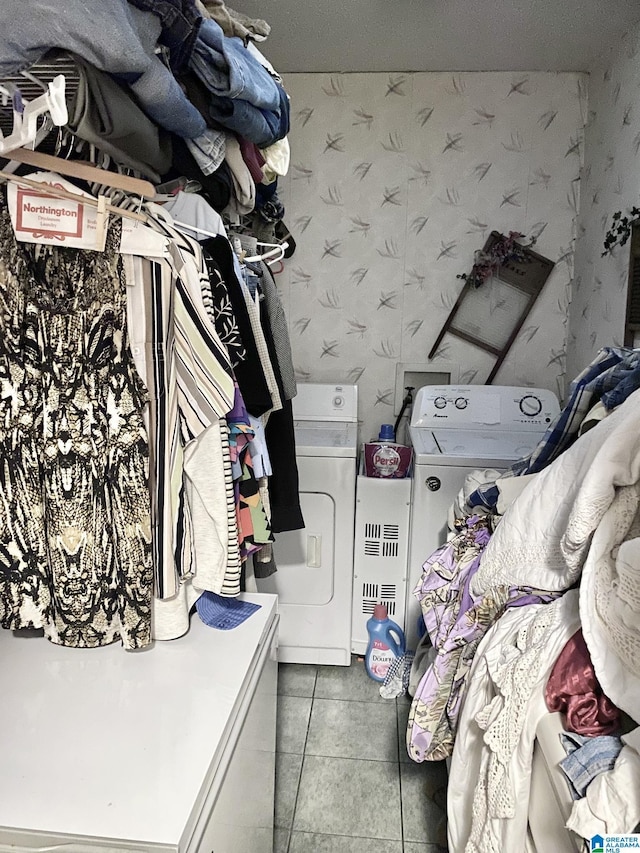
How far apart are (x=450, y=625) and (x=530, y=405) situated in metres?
1.47

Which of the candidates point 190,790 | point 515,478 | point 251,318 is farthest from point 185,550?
point 515,478

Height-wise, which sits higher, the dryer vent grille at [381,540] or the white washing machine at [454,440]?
the white washing machine at [454,440]

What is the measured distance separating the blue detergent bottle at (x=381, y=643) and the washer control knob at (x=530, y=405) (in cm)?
107

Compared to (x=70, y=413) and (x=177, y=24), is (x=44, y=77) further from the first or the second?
(x=70, y=413)

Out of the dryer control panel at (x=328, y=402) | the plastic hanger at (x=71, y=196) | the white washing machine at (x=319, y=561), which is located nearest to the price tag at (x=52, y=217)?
the plastic hanger at (x=71, y=196)

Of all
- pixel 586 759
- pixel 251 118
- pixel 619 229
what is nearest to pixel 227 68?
pixel 251 118

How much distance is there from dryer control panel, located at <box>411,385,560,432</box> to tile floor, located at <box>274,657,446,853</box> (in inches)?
45.4

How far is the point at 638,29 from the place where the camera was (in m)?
2.15

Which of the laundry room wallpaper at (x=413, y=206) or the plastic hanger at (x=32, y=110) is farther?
the laundry room wallpaper at (x=413, y=206)

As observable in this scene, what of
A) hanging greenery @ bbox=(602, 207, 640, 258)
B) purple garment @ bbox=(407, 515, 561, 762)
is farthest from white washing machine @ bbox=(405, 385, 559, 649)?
hanging greenery @ bbox=(602, 207, 640, 258)

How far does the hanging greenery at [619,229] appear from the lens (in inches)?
82.4

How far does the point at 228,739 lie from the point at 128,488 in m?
0.50

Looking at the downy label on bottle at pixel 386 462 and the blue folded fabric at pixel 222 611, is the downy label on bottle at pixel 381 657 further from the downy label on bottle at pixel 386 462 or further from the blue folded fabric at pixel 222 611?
the blue folded fabric at pixel 222 611

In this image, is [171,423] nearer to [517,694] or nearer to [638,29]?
[517,694]
